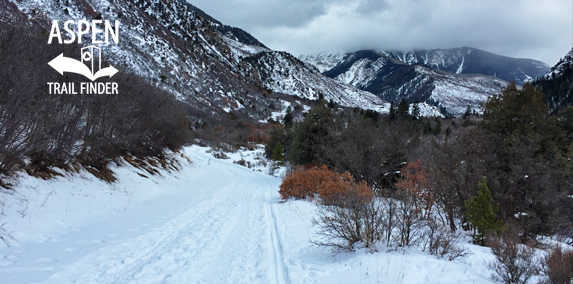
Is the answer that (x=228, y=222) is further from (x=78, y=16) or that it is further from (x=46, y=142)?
(x=78, y=16)

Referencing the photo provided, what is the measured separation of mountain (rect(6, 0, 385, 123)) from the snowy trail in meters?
46.0

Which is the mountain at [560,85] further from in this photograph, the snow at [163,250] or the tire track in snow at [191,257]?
the tire track in snow at [191,257]

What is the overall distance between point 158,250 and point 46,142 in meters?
5.22

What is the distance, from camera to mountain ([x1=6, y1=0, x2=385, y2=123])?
75.4 meters

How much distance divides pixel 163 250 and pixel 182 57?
4183 inches

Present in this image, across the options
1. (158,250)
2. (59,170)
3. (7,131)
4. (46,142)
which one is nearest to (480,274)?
(158,250)

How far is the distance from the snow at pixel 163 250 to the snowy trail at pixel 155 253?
2 centimetres

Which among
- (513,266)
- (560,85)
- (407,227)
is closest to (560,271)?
(513,266)

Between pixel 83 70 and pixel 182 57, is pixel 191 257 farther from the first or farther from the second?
pixel 182 57

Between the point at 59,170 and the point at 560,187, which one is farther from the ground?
the point at 560,187

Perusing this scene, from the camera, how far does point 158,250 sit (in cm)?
646

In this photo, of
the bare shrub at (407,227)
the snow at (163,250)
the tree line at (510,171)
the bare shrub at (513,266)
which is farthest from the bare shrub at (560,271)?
the tree line at (510,171)

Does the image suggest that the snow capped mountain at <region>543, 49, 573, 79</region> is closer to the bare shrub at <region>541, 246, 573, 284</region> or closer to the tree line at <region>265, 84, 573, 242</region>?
the tree line at <region>265, 84, 573, 242</region>

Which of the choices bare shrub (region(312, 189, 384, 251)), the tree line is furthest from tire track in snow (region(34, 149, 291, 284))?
the tree line
